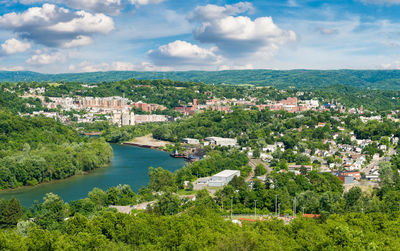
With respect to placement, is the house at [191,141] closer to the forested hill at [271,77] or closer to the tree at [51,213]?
the tree at [51,213]

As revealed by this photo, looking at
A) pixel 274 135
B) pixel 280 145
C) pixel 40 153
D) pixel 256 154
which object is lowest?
pixel 256 154

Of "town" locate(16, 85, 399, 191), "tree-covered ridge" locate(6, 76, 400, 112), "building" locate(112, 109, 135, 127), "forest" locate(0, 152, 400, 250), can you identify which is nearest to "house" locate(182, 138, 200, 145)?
"town" locate(16, 85, 399, 191)

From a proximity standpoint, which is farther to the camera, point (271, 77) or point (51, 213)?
point (271, 77)

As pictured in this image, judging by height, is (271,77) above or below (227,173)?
above

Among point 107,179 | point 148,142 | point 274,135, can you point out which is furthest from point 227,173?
point 148,142

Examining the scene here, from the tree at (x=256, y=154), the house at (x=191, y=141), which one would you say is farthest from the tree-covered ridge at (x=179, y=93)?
the tree at (x=256, y=154)

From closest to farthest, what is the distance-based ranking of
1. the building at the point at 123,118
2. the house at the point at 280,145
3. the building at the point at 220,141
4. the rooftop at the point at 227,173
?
the rooftop at the point at 227,173 < the house at the point at 280,145 < the building at the point at 220,141 < the building at the point at 123,118

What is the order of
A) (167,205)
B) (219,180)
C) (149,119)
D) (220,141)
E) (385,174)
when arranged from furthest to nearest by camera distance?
(149,119) < (220,141) < (219,180) < (385,174) < (167,205)

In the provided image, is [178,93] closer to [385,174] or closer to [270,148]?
Result: [270,148]

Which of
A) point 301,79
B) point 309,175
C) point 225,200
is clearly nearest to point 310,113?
point 309,175
